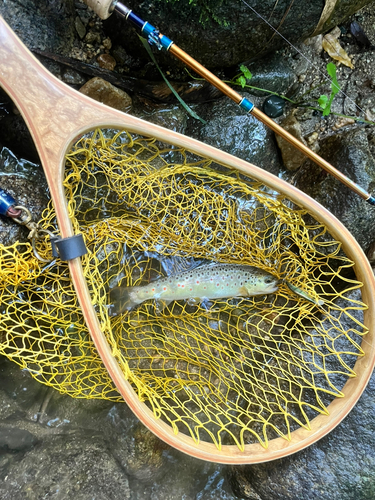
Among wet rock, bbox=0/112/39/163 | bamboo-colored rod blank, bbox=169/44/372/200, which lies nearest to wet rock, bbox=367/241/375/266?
bamboo-colored rod blank, bbox=169/44/372/200

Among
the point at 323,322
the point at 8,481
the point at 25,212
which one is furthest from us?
the point at 323,322

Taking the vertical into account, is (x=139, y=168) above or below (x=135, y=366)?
above

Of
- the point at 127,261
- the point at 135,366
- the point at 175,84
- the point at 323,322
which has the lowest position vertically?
the point at 323,322

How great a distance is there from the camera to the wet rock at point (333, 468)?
210 cm

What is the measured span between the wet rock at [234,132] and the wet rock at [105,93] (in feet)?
1.96

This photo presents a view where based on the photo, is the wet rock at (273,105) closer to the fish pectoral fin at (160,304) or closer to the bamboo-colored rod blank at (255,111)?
the bamboo-colored rod blank at (255,111)

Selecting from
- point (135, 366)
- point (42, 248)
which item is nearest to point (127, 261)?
point (42, 248)

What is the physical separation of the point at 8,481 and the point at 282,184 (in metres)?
2.54

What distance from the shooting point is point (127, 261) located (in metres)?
2.48

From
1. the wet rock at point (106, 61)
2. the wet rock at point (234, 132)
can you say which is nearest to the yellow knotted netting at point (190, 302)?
the wet rock at point (234, 132)

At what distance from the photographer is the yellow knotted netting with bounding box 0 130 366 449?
2230mm

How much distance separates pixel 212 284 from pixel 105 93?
1607 mm

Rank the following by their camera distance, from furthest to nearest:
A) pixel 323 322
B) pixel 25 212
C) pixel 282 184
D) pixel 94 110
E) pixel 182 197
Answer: pixel 182 197
pixel 323 322
pixel 25 212
pixel 282 184
pixel 94 110

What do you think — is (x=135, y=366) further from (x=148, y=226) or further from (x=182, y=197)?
(x=182, y=197)
